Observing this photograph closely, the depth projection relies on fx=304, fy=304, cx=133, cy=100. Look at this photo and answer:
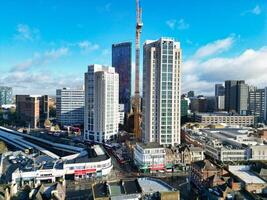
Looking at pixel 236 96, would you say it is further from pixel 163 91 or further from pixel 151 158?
pixel 151 158

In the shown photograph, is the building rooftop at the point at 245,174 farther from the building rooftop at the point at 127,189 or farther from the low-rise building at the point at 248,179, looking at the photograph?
the building rooftop at the point at 127,189

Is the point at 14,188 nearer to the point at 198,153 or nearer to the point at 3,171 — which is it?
the point at 3,171

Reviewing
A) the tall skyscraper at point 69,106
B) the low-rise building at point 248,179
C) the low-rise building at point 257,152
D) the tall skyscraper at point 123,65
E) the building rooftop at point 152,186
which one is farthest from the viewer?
the tall skyscraper at point 123,65

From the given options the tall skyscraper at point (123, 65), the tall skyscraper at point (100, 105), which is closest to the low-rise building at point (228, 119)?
the tall skyscraper at point (100, 105)

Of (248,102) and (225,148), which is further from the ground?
(248,102)

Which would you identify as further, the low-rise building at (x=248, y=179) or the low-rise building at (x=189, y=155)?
the low-rise building at (x=189, y=155)

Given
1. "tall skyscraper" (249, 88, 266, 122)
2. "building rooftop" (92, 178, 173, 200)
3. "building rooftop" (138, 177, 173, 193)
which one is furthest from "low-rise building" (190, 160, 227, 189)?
"tall skyscraper" (249, 88, 266, 122)

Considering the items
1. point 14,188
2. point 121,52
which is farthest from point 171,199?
point 121,52
